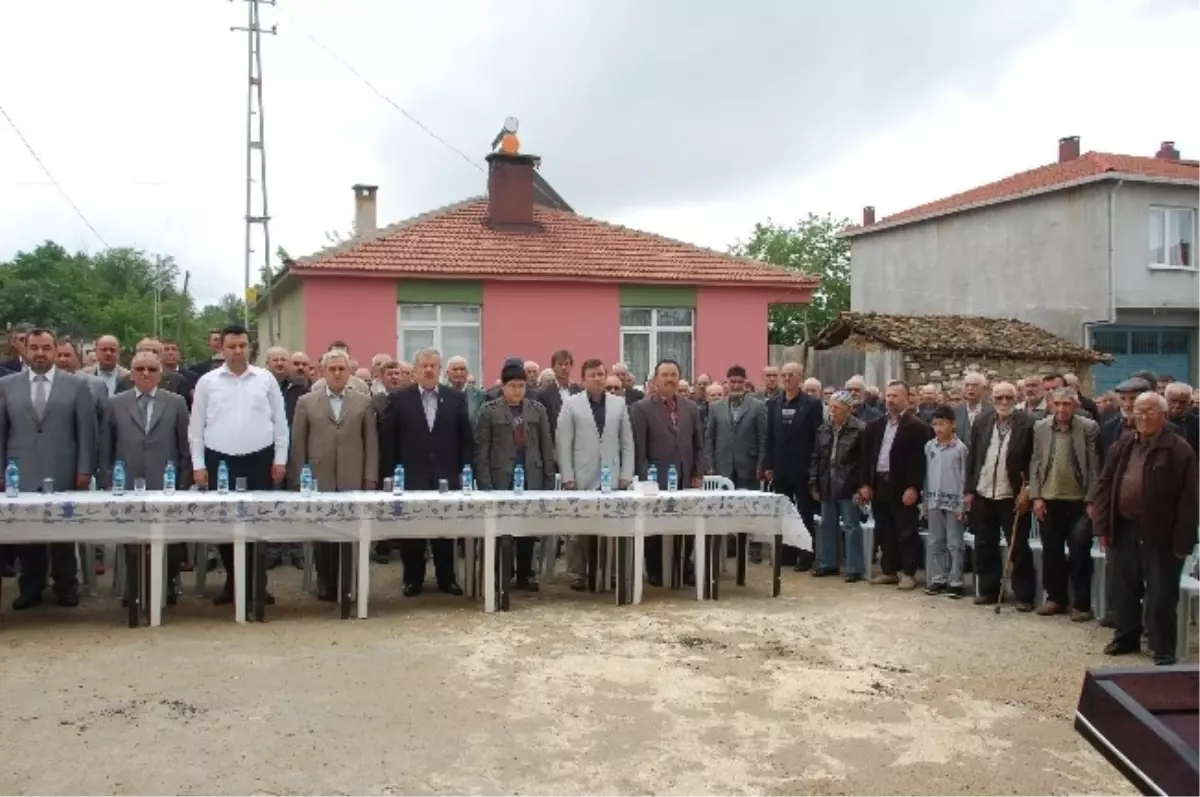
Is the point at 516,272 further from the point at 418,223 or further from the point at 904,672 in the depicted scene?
the point at 904,672

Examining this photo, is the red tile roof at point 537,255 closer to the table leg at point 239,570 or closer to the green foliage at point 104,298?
the table leg at point 239,570

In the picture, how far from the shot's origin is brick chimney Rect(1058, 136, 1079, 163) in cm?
2648

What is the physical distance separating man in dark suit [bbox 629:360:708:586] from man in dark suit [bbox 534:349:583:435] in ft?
2.30

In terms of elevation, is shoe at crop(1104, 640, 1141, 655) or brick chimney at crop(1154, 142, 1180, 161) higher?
brick chimney at crop(1154, 142, 1180, 161)

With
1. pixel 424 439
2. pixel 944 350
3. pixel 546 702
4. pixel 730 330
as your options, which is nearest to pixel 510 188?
pixel 730 330

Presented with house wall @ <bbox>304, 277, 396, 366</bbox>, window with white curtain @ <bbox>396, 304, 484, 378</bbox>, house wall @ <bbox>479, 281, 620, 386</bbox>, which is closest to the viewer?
house wall @ <bbox>304, 277, 396, 366</bbox>

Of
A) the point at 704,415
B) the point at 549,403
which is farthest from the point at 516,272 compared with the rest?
the point at 549,403

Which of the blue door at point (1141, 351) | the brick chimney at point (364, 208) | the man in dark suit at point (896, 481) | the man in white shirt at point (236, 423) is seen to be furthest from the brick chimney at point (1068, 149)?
the man in white shirt at point (236, 423)

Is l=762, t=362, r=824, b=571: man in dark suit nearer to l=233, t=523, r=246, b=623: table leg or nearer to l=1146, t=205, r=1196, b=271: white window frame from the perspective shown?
l=233, t=523, r=246, b=623: table leg

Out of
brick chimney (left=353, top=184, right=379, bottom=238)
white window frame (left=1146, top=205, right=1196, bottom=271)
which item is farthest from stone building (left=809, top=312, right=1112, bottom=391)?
brick chimney (left=353, top=184, right=379, bottom=238)

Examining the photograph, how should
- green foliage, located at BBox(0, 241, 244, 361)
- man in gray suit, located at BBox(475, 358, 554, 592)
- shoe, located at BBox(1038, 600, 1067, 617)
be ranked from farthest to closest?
green foliage, located at BBox(0, 241, 244, 361)
man in gray suit, located at BBox(475, 358, 554, 592)
shoe, located at BBox(1038, 600, 1067, 617)

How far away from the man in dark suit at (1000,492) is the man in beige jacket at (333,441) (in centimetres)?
432

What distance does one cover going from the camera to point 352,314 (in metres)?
15.5

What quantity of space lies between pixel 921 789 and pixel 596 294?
12.9m
